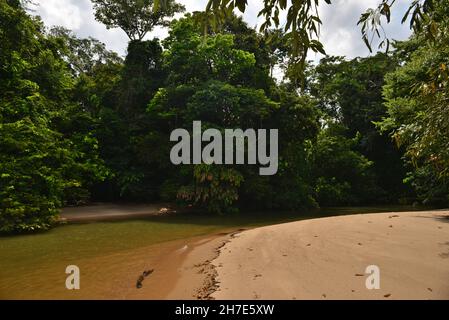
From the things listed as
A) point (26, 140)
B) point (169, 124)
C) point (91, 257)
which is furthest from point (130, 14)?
point (91, 257)

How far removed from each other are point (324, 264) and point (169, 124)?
16359 mm

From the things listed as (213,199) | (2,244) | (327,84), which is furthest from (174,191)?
(327,84)

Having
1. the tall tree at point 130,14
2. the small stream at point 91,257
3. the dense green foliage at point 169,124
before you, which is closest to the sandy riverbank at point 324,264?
the small stream at point 91,257

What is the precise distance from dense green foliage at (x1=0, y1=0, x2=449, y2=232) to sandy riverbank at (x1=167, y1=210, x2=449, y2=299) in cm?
619

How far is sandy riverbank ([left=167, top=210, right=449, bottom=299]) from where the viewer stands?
417cm

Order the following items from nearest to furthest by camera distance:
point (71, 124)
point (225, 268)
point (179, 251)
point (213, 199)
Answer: point (225, 268), point (179, 251), point (213, 199), point (71, 124)

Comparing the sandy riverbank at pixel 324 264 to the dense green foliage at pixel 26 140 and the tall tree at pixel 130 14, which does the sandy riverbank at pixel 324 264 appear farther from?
the tall tree at pixel 130 14

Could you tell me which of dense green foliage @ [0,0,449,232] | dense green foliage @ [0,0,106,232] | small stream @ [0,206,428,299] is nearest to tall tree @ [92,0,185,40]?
dense green foliage @ [0,0,449,232]

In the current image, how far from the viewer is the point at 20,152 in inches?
467

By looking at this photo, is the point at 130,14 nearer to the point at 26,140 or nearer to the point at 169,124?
the point at 169,124

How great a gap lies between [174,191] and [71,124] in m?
7.17

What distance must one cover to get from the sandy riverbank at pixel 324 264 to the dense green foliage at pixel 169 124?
20.3ft

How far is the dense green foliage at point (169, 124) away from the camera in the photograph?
12.2 meters

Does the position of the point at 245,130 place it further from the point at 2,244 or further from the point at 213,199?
the point at 2,244
